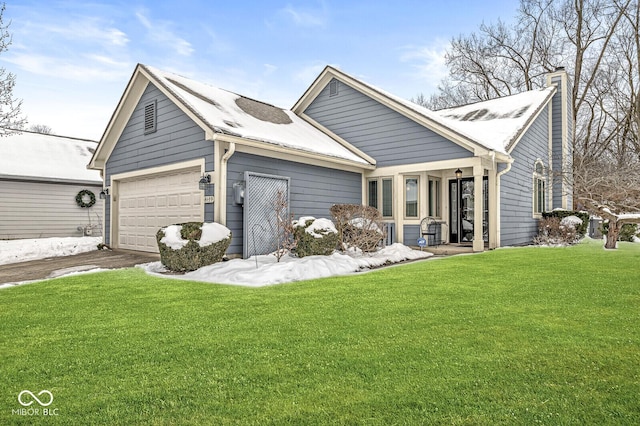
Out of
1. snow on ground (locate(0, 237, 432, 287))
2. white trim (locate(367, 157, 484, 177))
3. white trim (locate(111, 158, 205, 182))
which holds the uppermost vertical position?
white trim (locate(367, 157, 484, 177))

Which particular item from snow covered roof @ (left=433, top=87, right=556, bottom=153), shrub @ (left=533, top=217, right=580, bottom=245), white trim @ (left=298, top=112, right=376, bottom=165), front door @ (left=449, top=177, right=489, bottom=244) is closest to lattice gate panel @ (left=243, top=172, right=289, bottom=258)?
white trim @ (left=298, top=112, right=376, bottom=165)

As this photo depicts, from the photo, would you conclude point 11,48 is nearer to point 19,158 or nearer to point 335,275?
point 19,158

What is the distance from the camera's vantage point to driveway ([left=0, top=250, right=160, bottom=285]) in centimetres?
826

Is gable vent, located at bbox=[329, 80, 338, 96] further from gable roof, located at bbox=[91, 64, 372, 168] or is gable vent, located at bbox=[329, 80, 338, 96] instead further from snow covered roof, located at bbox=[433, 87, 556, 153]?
snow covered roof, located at bbox=[433, 87, 556, 153]

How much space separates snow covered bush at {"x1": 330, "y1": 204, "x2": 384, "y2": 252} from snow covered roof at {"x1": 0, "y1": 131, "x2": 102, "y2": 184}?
12.5m

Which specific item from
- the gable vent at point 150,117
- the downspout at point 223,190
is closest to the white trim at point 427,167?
the downspout at point 223,190

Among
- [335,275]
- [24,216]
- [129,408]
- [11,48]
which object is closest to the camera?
[129,408]

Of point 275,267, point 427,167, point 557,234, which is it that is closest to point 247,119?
point 275,267

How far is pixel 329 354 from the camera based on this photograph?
327 cm

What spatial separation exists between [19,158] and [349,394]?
18.9 m

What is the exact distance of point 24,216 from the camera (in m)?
16.1

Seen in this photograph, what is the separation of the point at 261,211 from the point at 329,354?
683 centimetres

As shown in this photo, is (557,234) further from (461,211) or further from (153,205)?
(153,205)

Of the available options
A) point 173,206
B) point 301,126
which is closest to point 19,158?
point 173,206
